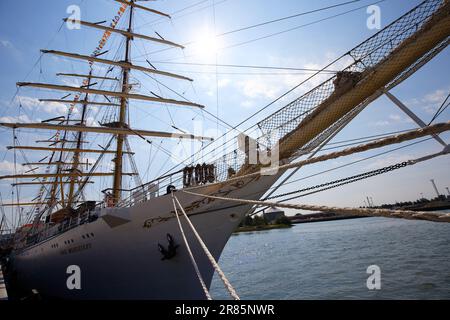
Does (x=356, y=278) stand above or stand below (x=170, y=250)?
below

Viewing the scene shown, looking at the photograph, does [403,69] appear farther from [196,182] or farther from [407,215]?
[196,182]

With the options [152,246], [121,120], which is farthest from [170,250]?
[121,120]

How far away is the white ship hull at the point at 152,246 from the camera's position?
20.4ft

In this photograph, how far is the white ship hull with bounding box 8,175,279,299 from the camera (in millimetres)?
6207

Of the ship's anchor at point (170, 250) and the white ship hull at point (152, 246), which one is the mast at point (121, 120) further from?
the ship's anchor at point (170, 250)

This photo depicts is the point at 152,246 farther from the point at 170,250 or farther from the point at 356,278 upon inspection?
the point at 356,278

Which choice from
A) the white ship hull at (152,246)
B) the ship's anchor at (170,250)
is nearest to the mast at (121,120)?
the white ship hull at (152,246)

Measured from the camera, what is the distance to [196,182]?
6.39 metres

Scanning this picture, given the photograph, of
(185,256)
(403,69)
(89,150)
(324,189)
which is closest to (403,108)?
(403,69)

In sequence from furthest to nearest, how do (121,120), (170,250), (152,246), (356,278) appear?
1. (121,120)
2. (356,278)
3. (152,246)
4. (170,250)

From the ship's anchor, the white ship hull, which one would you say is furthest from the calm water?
the ship's anchor

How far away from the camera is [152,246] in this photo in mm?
6641

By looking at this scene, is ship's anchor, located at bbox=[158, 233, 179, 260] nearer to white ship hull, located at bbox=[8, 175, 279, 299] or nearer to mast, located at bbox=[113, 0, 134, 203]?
white ship hull, located at bbox=[8, 175, 279, 299]

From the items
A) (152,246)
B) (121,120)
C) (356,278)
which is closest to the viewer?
(152,246)
